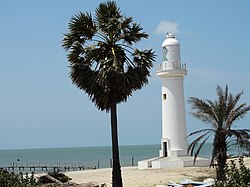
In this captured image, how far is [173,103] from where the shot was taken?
110 feet

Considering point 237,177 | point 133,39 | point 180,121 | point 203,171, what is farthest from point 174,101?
point 237,177

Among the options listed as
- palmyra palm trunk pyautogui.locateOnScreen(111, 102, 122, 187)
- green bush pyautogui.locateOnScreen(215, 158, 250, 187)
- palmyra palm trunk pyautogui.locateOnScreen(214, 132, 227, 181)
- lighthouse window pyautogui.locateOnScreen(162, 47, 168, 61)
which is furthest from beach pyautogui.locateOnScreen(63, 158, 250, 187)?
green bush pyautogui.locateOnScreen(215, 158, 250, 187)

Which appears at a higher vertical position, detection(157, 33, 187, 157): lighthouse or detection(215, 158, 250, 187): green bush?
detection(157, 33, 187, 157): lighthouse

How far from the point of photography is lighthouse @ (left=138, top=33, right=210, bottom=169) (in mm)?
33281

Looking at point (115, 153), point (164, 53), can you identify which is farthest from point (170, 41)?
point (115, 153)

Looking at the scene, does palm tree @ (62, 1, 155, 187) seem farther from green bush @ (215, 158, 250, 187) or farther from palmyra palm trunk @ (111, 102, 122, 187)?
green bush @ (215, 158, 250, 187)

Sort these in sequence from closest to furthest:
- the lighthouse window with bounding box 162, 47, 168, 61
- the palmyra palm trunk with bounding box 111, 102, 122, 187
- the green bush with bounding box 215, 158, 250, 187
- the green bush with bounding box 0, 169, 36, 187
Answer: the green bush with bounding box 0, 169, 36, 187, the green bush with bounding box 215, 158, 250, 187, the palmyra palm trunk with bounding box 111, 102, 122, 187, the lighthouse window with bounding box 162, 47, 168, 61

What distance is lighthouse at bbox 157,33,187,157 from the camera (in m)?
Result: 33.3

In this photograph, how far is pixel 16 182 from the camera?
10.0 metres

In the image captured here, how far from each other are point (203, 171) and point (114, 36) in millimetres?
13716

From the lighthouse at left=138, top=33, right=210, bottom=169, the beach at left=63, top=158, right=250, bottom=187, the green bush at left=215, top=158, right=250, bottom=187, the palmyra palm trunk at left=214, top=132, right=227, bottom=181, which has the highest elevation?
the lighthouse at left=138, top=33, right=210, bottom=169

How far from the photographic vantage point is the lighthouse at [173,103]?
33.3 m

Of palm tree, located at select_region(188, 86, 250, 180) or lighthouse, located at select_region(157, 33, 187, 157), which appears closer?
palm tree, located at select_region(188, 86, 250, 180)

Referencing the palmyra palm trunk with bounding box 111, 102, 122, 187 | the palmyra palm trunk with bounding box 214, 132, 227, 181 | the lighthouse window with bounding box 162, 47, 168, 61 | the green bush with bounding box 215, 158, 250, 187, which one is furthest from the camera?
the lighthouse window with bounding box 162, 47, 168, 61
